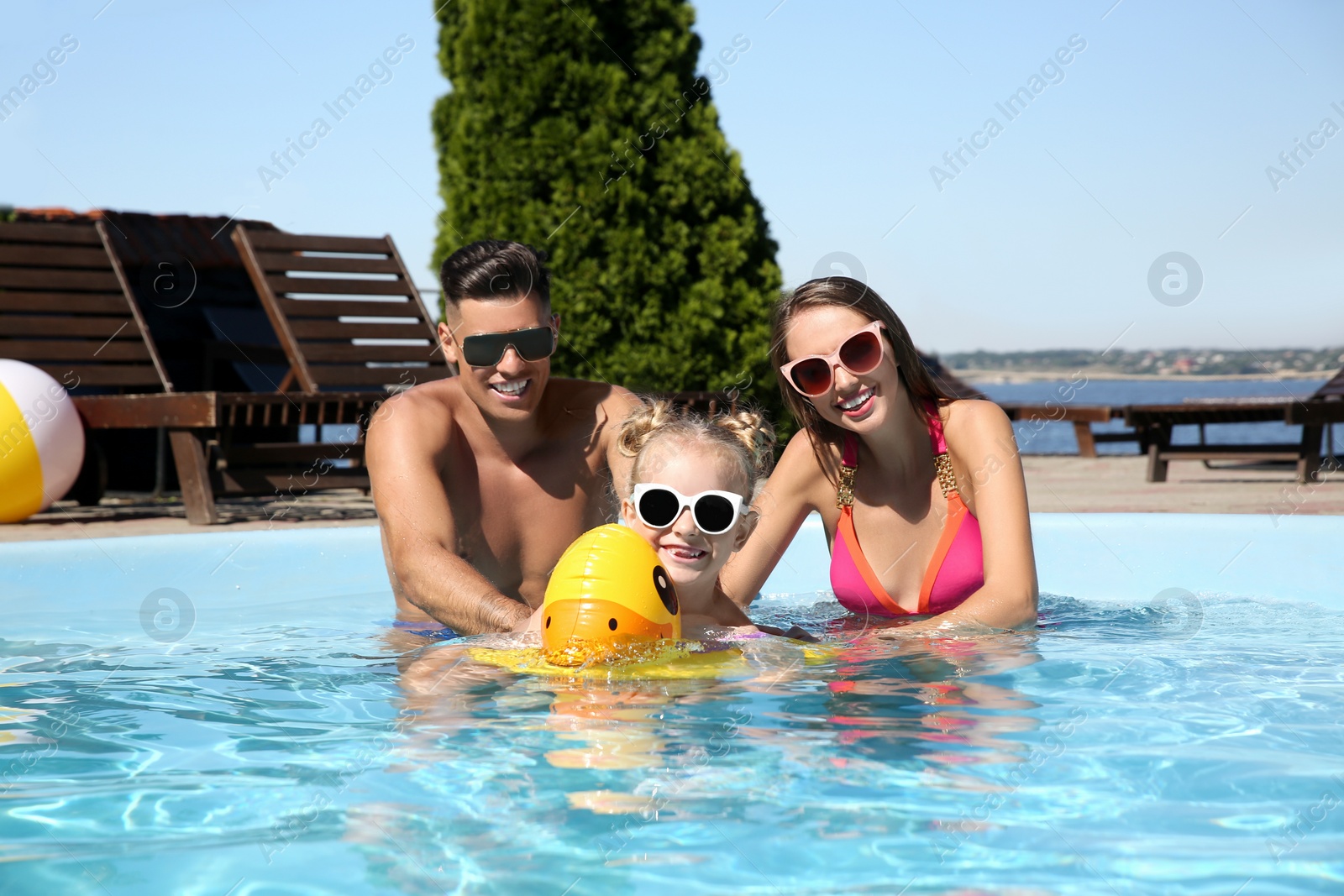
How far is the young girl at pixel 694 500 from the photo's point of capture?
3305 millimetres

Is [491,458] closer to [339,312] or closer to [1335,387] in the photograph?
[339,312]

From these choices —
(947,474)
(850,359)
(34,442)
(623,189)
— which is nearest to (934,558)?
(947,474)

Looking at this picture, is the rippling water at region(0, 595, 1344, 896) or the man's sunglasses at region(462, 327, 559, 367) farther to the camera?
the man's sunglasses at region(462, 327, 559, 367)

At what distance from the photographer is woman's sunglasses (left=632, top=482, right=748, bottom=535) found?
3295 mm

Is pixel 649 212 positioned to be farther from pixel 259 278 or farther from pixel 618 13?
pixel 259 278

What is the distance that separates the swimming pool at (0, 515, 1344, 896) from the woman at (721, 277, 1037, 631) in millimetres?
215

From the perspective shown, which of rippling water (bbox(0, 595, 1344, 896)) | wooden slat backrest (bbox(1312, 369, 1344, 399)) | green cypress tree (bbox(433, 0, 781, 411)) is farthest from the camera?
wooden slat backrest (bbox(1312, 369, 1344, 399))

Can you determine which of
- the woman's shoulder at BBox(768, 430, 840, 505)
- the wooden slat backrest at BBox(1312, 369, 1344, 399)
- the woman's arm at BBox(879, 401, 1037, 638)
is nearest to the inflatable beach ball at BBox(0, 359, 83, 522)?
the woman's shoulder at BBox(768, 430, 840, 505)

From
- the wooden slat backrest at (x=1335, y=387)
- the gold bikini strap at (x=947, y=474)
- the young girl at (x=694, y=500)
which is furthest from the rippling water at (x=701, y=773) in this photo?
the wooden slat backrest at (x=1335, y=387)

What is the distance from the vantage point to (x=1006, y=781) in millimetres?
2488

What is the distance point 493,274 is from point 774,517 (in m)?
1.26

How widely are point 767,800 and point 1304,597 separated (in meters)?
3.66

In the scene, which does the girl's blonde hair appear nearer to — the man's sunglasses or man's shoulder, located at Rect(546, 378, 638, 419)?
man's shoulder, located at Rect(546, 378, 638, 419)

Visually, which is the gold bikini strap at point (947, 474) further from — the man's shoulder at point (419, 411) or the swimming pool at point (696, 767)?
the man's shoulder at point (419, 411)
